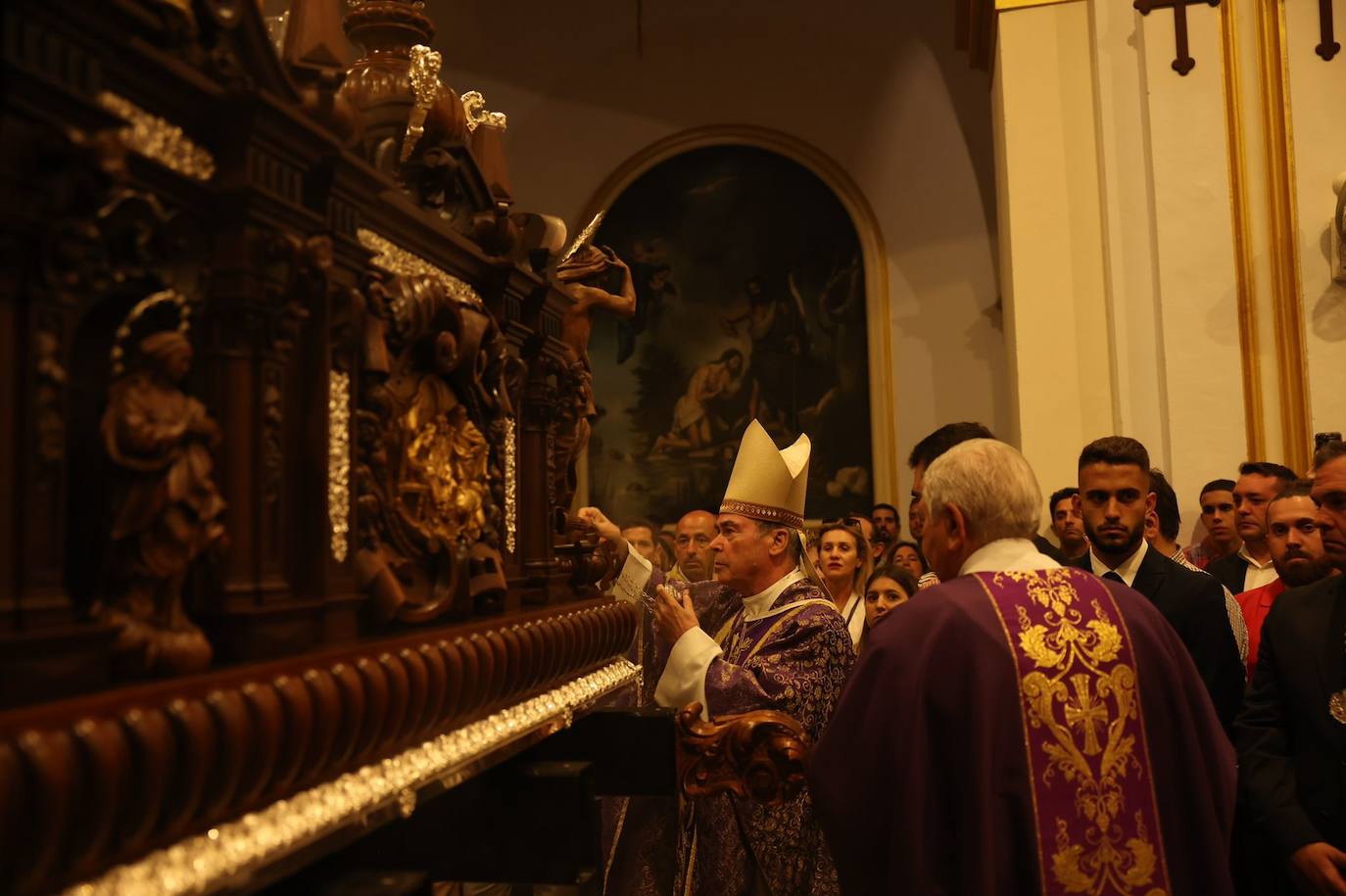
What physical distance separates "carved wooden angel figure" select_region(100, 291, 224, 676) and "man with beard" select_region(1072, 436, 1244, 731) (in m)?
3.25

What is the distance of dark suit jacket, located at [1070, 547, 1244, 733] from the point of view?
3.74 metres

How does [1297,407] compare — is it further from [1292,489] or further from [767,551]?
[767,551]

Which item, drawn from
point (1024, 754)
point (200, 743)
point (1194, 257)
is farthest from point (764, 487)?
point (1194, 257)

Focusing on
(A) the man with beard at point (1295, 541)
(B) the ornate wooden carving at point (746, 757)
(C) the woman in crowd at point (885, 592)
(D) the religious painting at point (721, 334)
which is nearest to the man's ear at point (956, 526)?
(B) the ornate wooden carving at point (746, 757)

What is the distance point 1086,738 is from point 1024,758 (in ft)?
0.49

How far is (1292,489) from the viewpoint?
432 centimetres

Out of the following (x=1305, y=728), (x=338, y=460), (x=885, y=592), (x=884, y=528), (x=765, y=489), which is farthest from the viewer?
(x=884, y=528)

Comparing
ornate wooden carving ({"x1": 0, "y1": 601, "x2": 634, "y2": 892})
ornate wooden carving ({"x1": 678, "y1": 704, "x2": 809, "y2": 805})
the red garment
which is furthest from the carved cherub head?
the red garment

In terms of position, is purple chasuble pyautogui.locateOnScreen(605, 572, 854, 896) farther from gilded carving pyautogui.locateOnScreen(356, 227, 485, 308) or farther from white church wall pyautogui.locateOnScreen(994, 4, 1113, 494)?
white church wall pyautogui.locateOnScreen(994, 4, 1113, 494)

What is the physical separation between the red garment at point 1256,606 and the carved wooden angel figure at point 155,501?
4087 millimetres

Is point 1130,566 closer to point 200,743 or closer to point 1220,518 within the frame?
point 1220,518

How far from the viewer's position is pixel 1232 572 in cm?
527

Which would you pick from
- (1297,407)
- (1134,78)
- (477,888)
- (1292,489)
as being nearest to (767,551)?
(477,888)

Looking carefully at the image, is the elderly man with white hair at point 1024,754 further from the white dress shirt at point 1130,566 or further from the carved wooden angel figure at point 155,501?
the carved wooden angel figure at point 155,501
